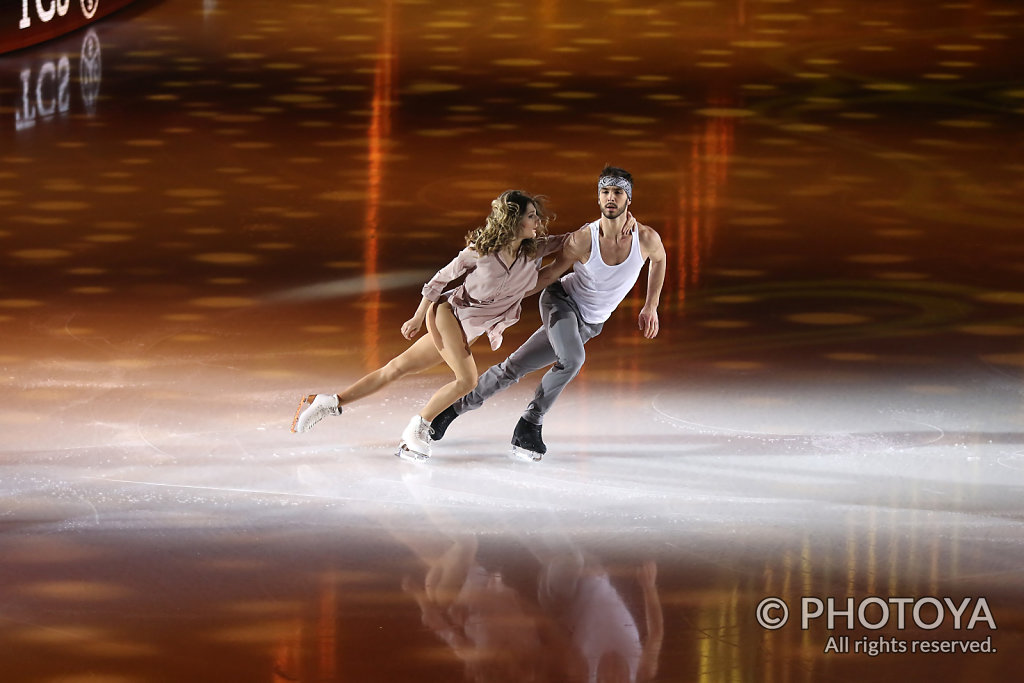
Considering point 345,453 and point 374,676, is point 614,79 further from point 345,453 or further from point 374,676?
point 374,676

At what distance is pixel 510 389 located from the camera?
20.1ft

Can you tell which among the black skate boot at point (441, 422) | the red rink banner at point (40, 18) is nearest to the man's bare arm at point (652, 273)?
the black skate boot at point (441, 422)

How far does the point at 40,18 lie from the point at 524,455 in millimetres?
8486

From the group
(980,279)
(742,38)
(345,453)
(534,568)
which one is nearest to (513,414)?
(345,453)

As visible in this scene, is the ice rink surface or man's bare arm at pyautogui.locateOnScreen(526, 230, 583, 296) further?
man's bare arm at pyautogui.locateOnScreen(526, 230, 583, 296)

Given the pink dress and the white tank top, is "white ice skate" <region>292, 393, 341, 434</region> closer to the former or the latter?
the pink dress

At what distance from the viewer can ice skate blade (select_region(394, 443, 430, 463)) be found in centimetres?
533

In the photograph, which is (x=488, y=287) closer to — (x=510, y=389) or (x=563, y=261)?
(x=563, y=261)

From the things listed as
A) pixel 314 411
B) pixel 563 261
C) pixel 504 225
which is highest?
pixel 504 225

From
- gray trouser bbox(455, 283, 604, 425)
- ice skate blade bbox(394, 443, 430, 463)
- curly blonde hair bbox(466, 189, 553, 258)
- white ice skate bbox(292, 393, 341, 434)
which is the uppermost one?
curly blonde hair bbox(466, 189, 553, 258)

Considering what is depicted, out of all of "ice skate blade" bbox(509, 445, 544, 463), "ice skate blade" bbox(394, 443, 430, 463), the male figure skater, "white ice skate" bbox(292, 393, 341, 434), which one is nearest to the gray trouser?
the male figure skater

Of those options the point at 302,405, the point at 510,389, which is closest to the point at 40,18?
the point at 510,389

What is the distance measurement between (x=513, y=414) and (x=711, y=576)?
155 centimetres

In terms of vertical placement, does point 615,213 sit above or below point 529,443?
above
